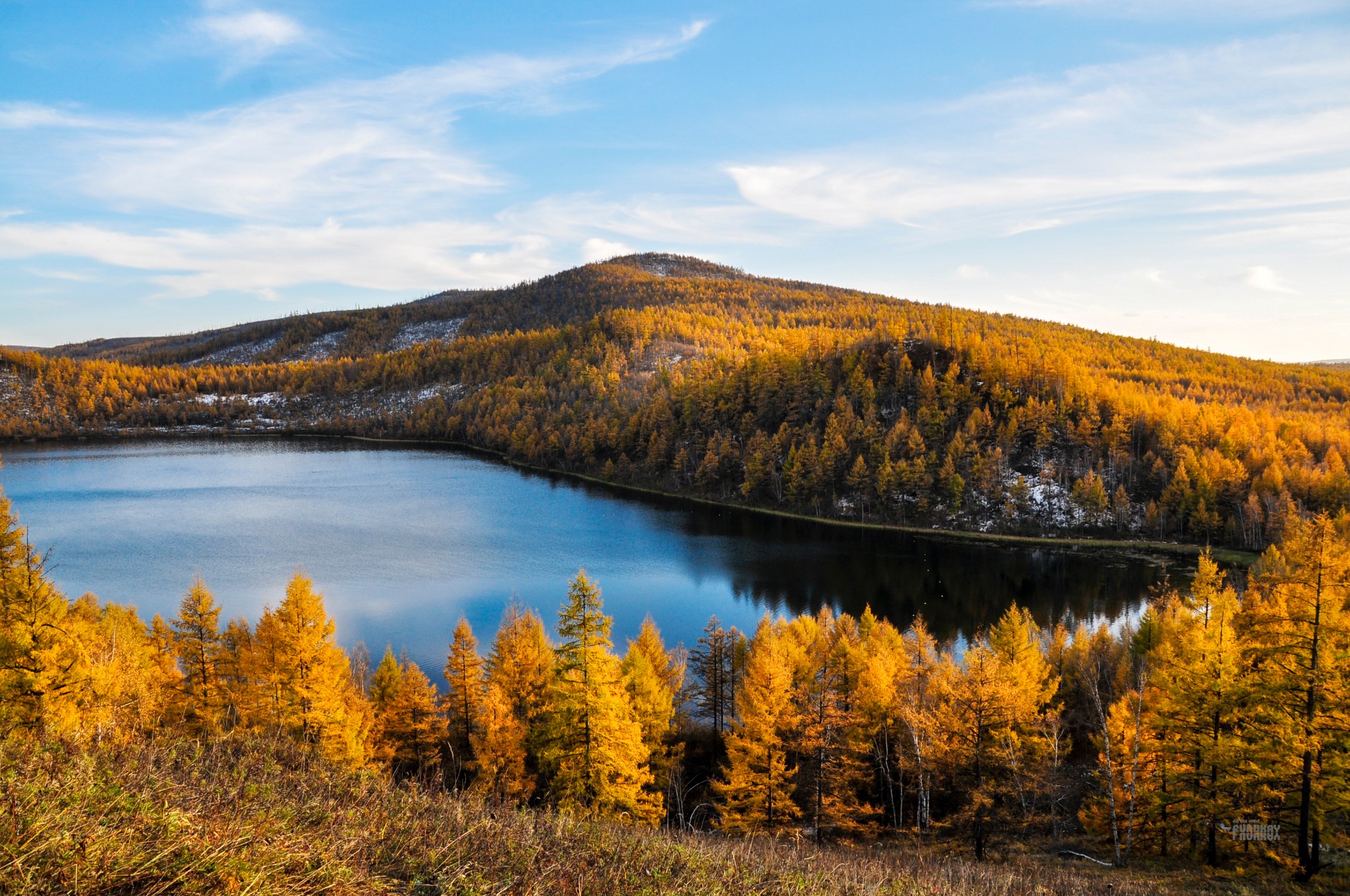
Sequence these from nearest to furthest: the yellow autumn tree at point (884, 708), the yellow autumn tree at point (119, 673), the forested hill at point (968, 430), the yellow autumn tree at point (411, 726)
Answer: the yellow autumn tree at point (119, 673)
the yellow autumn tree at point (884, 708)
the yellow autumn tree at point (411, 726)
the forested hill at point (968, 430)

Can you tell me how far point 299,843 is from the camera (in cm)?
500

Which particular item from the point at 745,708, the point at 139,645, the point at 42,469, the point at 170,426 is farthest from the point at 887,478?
the point at 170,426

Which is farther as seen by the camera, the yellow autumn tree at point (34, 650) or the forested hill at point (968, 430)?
the forested hill at point (968, 430)

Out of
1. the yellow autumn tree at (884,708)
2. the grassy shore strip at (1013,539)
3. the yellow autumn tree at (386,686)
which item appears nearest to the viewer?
the yellow autumn tree at (884,708)

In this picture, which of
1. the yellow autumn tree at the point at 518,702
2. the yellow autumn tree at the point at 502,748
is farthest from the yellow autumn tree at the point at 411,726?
the yellow autumn tree at the point at 502,748

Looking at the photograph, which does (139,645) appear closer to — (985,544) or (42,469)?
(985,544)

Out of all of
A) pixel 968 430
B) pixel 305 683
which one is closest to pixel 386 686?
pixel 305 683

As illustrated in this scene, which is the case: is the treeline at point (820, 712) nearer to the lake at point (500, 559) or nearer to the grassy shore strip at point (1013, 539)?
the lake at point (500, 559)

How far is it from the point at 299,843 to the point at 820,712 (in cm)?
2143

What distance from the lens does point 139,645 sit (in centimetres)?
2844

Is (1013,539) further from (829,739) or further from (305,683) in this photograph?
(305,683)

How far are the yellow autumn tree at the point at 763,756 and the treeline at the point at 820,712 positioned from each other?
0.11 metres

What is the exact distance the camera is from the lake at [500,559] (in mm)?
46812

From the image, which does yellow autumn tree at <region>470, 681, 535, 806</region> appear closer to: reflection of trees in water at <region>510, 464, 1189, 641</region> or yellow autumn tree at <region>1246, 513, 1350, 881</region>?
yellow autumn tree at <region>1246, 513, 1350, 881</region>
